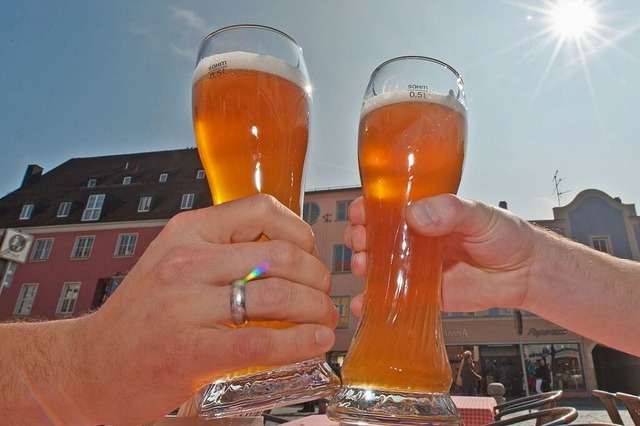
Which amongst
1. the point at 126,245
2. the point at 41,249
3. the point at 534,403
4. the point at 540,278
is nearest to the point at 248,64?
the point at 540,278

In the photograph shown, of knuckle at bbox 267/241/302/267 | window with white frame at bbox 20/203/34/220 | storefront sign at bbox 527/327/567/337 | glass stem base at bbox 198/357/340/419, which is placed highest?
window with white frame at bbox 20/203/34/220

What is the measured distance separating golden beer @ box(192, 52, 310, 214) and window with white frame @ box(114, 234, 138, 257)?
2473 cm

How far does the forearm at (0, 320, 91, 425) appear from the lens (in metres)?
0.89

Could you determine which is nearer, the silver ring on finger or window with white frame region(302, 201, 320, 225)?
the silver ring on finger

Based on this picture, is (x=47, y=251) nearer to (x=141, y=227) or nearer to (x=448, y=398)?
(x=141, y=227)

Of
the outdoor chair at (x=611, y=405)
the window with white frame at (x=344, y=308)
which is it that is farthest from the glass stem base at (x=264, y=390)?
the window with white frame at (x=344, y=308)

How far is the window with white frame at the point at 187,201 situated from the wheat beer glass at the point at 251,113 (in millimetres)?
25951

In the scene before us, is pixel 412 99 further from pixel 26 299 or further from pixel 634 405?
pixel 26 299

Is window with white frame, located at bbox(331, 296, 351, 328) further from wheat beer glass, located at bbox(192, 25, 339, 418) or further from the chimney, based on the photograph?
the chimney

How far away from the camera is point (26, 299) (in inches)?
925

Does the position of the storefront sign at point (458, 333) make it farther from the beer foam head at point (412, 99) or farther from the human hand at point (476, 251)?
the beer foam head at point (412, 99)

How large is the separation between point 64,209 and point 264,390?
30053 mm

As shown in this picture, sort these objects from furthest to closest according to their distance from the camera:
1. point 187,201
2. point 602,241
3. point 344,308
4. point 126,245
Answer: point 187,201 < point 126,245 < point 602,241 < point 344,308

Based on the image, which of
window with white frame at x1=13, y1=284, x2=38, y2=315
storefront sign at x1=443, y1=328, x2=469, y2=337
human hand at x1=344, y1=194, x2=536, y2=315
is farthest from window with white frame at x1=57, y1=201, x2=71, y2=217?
human hand at x1=344, y1=194, x2=536, y2=315
